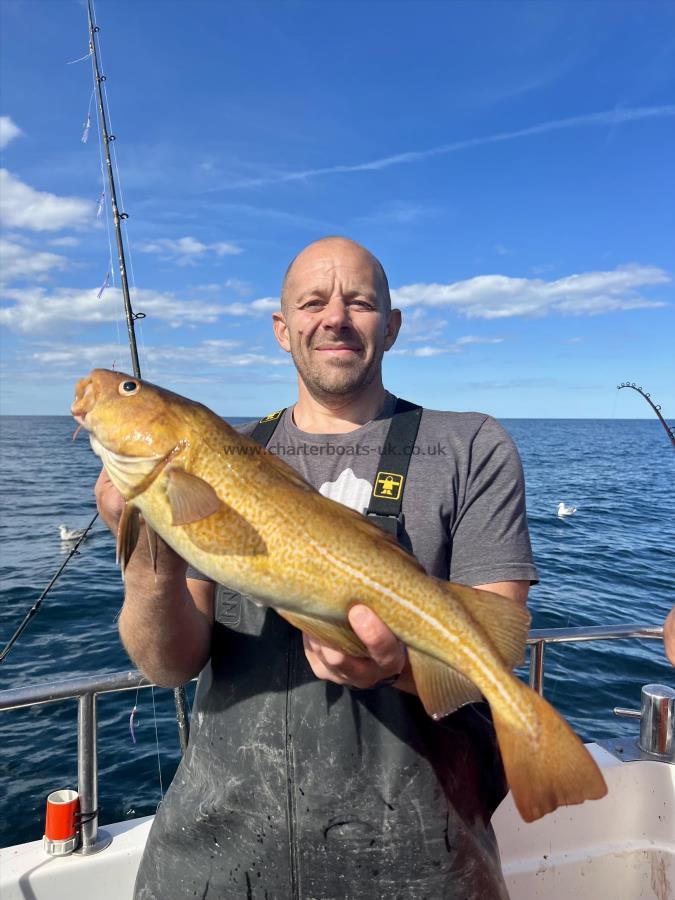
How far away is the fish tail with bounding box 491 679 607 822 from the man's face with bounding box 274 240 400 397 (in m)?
1.79

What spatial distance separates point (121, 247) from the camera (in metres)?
6.05

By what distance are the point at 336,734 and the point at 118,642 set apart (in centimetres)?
1079

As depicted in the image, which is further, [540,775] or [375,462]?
[375,462]

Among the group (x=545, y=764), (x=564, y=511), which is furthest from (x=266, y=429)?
(x=564, y=511)

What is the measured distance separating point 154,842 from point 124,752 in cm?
648

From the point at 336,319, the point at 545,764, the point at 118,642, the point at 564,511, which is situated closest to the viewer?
the point at 545,764

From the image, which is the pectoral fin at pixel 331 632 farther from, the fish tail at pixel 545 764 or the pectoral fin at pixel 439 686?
the fish tail at pixel 545 764

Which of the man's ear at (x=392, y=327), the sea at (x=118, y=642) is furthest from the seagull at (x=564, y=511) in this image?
the man's ear at (x=392, y=327)

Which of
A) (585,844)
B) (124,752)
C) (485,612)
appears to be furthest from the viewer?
(124,752)

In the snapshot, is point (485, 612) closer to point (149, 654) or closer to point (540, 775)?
point (540, 775)

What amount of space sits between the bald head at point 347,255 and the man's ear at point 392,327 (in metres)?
0.08

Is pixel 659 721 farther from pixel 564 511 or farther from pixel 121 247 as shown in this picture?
pixel 564 511

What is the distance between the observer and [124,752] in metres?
8.38

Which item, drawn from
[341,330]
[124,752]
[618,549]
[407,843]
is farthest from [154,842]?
[618,549]
